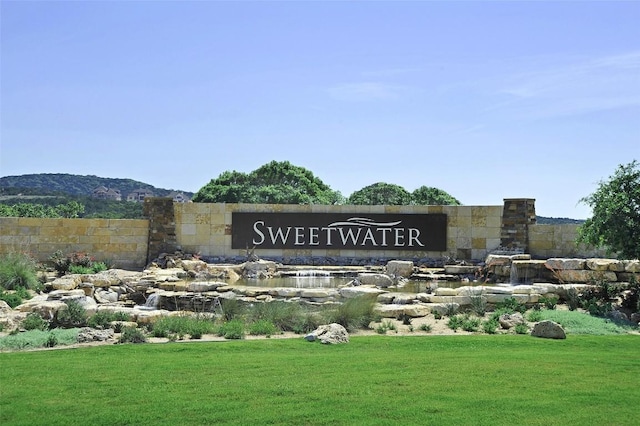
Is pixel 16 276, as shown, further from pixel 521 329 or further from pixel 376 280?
pixel 521 329

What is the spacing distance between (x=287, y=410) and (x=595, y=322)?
7.41 metres

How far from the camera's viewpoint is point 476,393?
21.5 feet

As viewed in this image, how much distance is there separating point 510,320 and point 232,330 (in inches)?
184

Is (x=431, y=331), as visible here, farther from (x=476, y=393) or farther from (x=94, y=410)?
(x=94, y=410)

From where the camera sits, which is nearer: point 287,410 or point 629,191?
point 287,410

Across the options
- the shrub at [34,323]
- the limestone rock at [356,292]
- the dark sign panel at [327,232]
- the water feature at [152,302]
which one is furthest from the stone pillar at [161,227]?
the shrub at [34,323]

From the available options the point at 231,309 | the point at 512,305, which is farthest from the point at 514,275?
the point at 231,309

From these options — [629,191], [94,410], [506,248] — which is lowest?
[94,410]

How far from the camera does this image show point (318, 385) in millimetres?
6777

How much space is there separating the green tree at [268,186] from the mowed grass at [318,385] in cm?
3458

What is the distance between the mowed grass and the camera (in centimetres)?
590

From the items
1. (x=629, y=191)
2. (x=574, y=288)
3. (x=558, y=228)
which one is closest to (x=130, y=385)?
(x=574, y=288)

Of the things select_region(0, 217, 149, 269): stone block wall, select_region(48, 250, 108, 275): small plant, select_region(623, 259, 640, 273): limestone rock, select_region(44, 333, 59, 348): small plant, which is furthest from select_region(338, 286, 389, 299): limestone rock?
select_region(0, 217, 149, 269): stone block wall

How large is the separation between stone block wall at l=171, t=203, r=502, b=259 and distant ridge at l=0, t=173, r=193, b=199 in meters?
53.3
